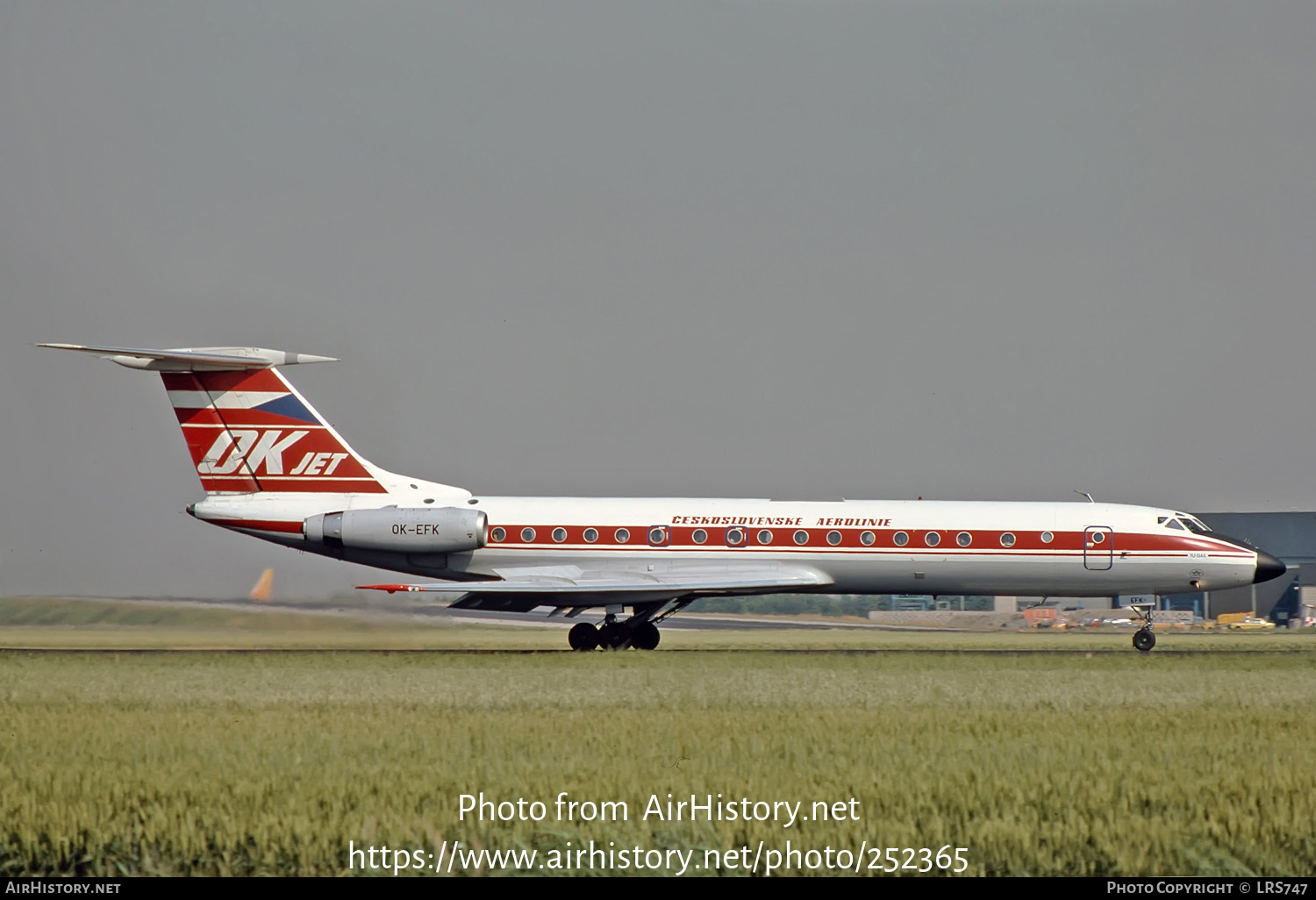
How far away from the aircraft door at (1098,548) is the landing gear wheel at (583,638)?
11214 millimetres

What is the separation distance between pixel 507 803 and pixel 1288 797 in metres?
6.05

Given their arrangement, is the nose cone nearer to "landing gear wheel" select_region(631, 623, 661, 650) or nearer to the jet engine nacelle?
"landing gear wheel" select_region(631, 623, 661, 650)

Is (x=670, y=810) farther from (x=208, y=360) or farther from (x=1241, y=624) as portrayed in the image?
(x=1241, y=624)

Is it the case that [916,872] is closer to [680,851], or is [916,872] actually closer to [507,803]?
[680,851]

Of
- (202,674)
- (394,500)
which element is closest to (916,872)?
(202,674)

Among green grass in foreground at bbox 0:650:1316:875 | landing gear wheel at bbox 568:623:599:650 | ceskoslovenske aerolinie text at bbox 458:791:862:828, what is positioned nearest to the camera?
green grass in foreground at bbox 0:650:1316:875

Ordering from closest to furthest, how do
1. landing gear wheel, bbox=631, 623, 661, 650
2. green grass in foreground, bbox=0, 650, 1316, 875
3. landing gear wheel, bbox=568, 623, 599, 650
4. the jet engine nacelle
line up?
green grass in foreground, bbox=0, 650, 1316, 875
the jet engine nacelle
landing gear wheel, bbox=568, 623, 599, 650
landing gear wheel, bbox=631, 623, 661, 650

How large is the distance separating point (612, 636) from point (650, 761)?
62.9 feet

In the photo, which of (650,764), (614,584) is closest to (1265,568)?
(614,584)

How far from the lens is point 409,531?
3141 cm

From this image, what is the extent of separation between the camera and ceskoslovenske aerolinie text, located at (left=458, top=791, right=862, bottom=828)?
10156 mm

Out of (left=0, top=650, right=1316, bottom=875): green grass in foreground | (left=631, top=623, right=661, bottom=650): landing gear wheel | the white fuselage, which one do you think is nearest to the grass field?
(left=0, top=650, right=1316, bottom=875): green grass in foreground

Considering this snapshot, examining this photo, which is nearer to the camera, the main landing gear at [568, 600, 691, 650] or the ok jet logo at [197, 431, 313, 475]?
the main landing gear at [568, 600, 691, 650]

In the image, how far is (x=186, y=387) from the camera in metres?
32.7
